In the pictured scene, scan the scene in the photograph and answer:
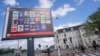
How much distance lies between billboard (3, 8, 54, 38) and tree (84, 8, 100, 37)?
34.9m

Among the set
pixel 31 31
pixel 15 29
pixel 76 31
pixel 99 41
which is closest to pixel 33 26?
pixel 31 31

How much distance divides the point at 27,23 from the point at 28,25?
24 cm

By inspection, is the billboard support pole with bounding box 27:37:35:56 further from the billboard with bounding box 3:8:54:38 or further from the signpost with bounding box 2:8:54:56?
the billboard with bounding box 3:8:54:38

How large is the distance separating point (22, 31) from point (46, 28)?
2395 millimetres

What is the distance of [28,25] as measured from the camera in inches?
606

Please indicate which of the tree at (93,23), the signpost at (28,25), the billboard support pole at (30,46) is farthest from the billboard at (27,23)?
the tree at (93,23)

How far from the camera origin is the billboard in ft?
49.8

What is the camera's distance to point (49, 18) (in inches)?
639

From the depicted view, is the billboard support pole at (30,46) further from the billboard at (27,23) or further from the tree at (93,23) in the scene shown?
the tree at (93,23)

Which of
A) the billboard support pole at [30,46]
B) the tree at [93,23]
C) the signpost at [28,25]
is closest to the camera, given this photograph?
the signpost at [28,25]

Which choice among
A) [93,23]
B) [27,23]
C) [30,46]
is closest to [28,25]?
[27,23]

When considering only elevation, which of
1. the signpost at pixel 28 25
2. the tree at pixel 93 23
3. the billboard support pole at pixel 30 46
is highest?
the tree at pixel 93 23

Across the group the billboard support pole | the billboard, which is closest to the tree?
the billboard

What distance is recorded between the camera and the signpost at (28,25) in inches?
597
